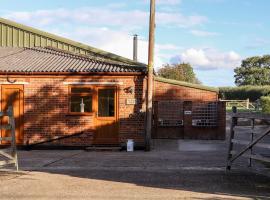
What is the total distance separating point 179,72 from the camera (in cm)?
6444

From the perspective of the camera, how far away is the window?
61.9 feet

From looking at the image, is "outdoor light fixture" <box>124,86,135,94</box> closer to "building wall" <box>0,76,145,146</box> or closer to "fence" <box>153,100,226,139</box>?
"building wall" <box>0,76,145,146</box>

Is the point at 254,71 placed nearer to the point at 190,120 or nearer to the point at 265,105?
the point at 265,105

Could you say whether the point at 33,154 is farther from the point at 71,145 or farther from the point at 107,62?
the point at 107,62

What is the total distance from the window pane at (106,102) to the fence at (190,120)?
17.6 ft

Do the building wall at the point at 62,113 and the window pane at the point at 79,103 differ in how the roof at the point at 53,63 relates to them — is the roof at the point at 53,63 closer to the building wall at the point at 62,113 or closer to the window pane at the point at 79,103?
the building wall at the point at 62,113

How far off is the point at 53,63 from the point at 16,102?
2253 mm

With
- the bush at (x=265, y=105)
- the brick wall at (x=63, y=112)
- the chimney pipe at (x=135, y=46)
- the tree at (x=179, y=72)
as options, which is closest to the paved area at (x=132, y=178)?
the brick wall at (x=63, y=112)

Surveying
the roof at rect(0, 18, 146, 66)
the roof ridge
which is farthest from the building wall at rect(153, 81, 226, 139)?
the roof ridge

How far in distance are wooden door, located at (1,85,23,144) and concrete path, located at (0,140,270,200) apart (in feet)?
8.26

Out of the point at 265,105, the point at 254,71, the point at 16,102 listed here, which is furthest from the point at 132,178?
the point at 254,71

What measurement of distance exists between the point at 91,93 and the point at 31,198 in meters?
9.93

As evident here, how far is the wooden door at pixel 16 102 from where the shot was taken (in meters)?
19.0

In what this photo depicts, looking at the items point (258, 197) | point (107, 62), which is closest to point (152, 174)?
point (258, 197)
